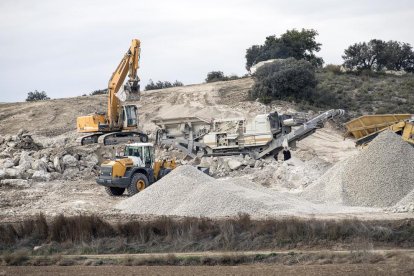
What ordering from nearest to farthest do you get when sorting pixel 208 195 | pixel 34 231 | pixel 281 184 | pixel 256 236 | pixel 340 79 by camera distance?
pixel 256 236 → pixel 34 231 → pixel 208 195 → pixel 281 184 → pixel 340 79

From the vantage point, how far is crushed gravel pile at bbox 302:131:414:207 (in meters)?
22.9

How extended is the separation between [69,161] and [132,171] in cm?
737

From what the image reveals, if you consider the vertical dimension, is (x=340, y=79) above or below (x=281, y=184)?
above

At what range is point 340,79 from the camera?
169 feet

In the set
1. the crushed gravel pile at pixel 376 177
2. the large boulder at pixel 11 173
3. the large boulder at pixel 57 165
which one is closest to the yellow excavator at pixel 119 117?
the large boulder at pixel 57 165

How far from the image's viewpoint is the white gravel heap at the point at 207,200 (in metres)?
22.0

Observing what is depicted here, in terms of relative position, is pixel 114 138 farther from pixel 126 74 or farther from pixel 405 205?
pixel 405 205

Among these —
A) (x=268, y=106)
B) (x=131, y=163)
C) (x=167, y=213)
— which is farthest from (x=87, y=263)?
(x=268, y=106)

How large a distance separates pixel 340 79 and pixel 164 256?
36.2m

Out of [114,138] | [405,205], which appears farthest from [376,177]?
[114,138]

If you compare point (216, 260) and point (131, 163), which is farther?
point (131, 163)

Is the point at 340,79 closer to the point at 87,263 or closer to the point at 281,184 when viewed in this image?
the point at 281,184

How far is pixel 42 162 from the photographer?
105 ft

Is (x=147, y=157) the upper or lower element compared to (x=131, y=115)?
lower
